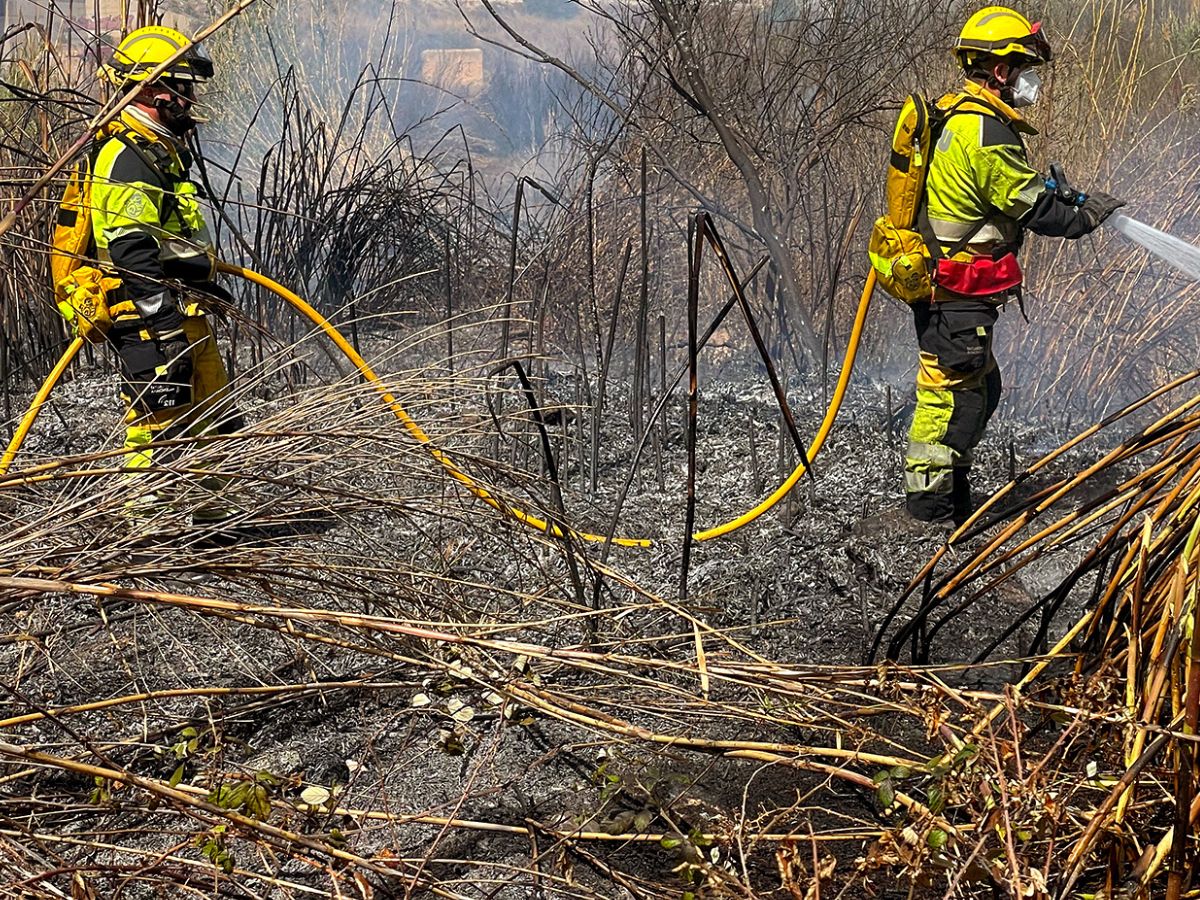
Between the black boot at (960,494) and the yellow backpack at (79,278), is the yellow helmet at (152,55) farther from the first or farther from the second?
the black boot at (960,494)

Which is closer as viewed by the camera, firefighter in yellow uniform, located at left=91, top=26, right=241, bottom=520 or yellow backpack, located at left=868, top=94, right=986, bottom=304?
firefighter in yellow uniform, located at left=91, top=26, right=241, bottom=520

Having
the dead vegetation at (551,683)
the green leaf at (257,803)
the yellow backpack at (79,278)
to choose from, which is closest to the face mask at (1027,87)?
the dead vegetation at (551,683)

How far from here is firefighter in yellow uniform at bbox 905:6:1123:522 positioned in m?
4.25

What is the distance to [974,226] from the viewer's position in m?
4.40

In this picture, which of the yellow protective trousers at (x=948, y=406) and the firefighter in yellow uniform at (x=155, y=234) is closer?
the firefighter in yellow uniform at (x=155, y=234)

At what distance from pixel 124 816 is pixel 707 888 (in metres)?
1.27

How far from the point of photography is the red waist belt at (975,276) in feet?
14.5

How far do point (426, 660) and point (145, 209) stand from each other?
2.27m

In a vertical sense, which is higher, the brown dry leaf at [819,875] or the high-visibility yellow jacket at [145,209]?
the high-visibility yellow jacket at [145,209]

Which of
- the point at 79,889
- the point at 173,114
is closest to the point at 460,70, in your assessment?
the point at 173,114

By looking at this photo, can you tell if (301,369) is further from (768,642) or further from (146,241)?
(768,642)

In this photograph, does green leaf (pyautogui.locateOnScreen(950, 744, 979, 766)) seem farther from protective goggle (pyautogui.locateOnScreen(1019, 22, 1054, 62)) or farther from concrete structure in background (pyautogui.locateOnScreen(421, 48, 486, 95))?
concrete structure in background (pyautogui.locateOnScreen(421, 48, 486, 95))

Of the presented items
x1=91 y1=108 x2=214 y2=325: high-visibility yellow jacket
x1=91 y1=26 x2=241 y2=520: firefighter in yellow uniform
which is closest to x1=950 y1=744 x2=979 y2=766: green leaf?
x1=91 y1=26 x2=241 y2=520: firefighter in yellow uniform

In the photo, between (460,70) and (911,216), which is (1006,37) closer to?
(911,216)
